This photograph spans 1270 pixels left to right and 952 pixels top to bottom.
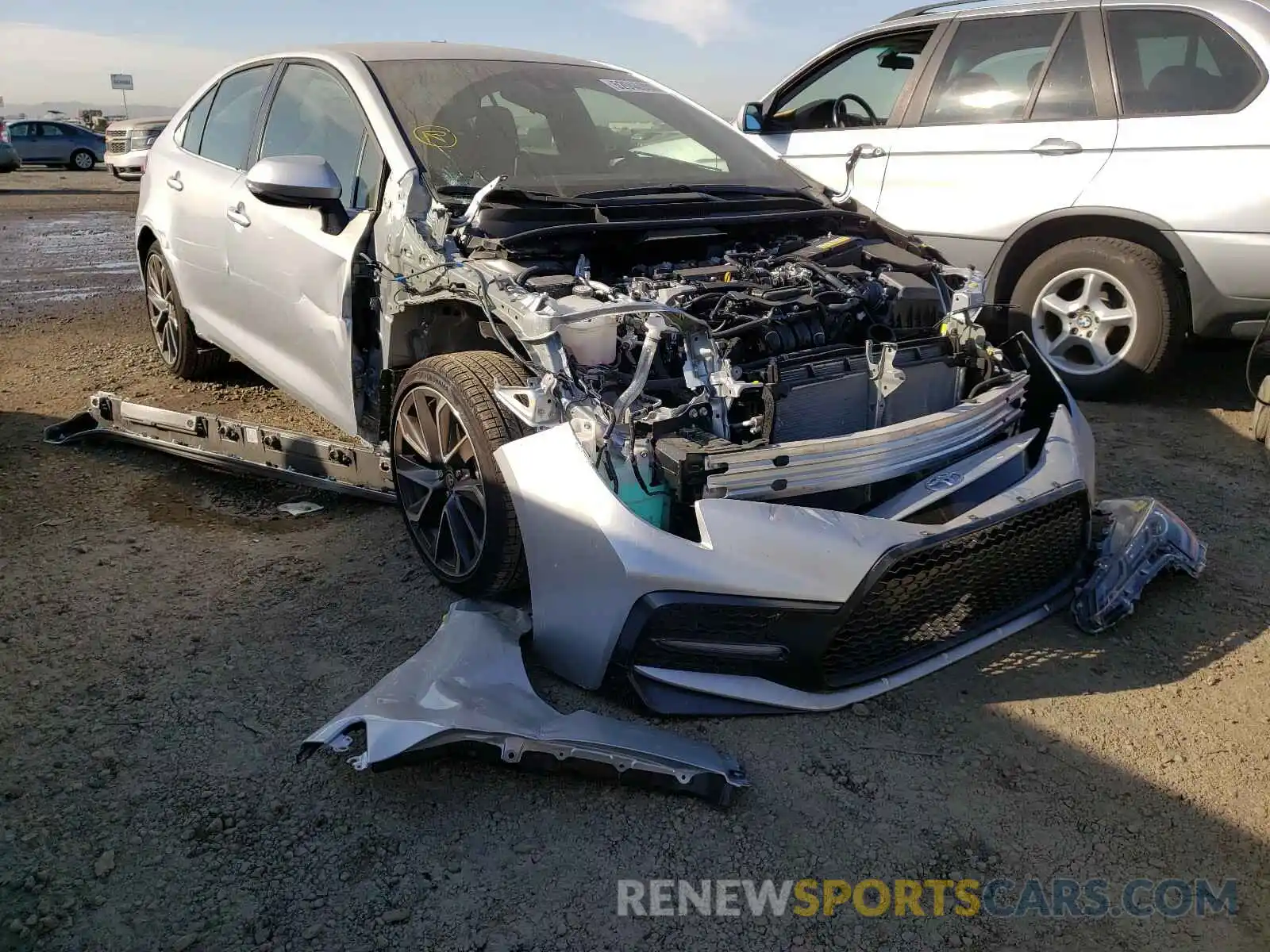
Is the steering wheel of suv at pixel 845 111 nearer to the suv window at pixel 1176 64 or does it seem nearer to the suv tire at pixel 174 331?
the suv window at pixel 1176 64

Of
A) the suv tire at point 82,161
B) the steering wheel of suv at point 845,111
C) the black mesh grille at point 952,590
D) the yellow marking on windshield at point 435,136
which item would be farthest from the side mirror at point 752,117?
the suv tire at point 82,161

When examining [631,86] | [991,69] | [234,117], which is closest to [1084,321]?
[991,69]

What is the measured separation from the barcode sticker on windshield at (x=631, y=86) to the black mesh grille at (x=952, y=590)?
265 cm

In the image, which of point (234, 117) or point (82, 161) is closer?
point (234, 117)

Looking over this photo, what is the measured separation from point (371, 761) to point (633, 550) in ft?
2.52

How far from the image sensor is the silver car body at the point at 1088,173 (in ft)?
14.6

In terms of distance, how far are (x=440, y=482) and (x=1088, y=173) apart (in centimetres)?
380

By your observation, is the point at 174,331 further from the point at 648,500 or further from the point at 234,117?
the point at 648,500

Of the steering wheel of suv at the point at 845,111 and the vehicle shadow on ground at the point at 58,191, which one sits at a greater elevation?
the steering wheel of suv at the point at 845,111

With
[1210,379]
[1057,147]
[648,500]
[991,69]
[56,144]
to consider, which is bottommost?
[1210,379]

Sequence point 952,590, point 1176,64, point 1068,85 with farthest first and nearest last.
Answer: point 1068,85 → point 1176,64 → point 952,590

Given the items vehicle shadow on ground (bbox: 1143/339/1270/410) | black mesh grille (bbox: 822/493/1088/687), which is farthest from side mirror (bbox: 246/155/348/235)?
vehicle shadow on ground (bbox: 1143/339/1270/410)

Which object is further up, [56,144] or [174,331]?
[56,144]

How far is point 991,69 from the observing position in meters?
5.34
